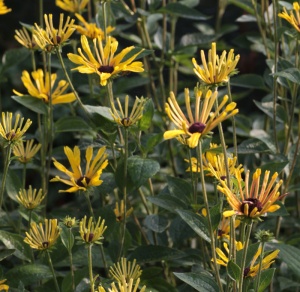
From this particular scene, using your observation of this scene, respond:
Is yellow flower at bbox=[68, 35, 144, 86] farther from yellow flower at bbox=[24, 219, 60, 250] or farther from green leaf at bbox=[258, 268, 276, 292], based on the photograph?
green leaf at bbox=[258, 268, 276, 292]

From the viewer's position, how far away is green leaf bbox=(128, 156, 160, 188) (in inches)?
49.4

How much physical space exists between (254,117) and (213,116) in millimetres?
1133

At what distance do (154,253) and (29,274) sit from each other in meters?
0.20

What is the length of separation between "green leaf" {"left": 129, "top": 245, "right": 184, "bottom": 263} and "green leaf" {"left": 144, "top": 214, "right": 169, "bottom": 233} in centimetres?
3

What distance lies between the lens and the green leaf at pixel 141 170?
4.12 feet

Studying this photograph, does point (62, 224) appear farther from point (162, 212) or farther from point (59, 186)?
point (59, 186)

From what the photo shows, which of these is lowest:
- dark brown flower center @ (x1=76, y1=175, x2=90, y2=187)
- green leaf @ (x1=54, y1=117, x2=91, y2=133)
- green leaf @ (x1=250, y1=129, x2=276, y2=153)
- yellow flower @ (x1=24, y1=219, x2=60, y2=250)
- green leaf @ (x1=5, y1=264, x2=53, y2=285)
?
green leaf @ (x1=5, y1=264, x2=53, y2=285)

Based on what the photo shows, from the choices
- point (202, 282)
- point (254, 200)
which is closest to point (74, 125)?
point (202, 282)

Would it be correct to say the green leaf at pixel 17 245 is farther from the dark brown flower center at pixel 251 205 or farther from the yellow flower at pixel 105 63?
the dark brown flower center at pixel 251 205

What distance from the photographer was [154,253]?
137cm

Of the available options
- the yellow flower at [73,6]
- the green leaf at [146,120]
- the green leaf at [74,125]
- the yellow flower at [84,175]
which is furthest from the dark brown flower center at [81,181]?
the yellow flower at [73,6]

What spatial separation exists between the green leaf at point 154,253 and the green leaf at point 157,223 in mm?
31

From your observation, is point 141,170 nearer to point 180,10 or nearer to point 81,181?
point 81,181

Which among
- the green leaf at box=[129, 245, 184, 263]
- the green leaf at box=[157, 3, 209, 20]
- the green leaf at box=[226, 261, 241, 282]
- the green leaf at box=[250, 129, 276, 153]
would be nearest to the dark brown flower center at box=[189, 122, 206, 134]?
the green leaf at box=[226, 261, 241, 282]
